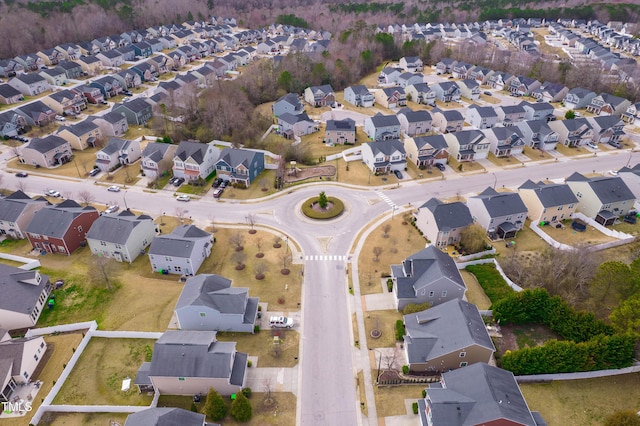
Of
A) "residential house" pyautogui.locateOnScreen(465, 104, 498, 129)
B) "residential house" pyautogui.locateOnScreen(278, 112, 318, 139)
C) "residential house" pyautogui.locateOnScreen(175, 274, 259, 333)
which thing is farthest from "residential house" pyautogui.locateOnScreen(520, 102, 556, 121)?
"residential house" pyautogui.locateOnScreen(175, 274, 259, 333)

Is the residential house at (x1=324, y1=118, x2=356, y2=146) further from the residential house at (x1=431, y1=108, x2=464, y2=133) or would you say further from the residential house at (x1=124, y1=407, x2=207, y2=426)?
the residential house at (x1=124, y1=407, x2=207, y2=426)

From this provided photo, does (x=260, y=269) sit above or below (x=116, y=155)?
below

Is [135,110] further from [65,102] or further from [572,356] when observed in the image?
[572,356]

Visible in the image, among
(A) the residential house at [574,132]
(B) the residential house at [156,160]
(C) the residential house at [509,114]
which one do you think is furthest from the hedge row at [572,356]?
(C) the residential house at [509,114]

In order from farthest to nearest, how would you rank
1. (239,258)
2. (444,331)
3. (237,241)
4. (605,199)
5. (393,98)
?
1. (393,98)
2. (605,199)
3. (237,241)
4. (239,258)
5. (444,331)

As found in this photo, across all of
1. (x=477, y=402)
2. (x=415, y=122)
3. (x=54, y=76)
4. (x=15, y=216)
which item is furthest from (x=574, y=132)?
(x=54, y=76)
